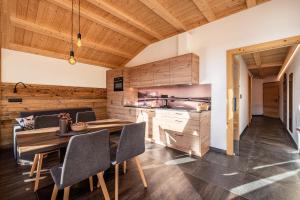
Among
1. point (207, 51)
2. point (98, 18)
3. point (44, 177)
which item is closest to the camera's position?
point (44, 177)

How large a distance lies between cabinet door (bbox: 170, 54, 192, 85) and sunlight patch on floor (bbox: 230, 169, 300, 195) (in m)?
2.03

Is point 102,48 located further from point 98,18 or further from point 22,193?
point 22,193

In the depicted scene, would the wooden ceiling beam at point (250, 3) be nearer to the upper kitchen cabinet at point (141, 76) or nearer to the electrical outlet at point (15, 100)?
the upper kitchen cabinet at point (141, 76)

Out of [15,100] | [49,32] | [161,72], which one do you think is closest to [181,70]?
[161,72]

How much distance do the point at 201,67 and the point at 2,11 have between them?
3.97m

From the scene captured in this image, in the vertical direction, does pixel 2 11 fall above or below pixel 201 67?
above

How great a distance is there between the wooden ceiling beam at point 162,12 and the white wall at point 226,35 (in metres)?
0.39

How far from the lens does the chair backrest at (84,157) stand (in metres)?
1.23

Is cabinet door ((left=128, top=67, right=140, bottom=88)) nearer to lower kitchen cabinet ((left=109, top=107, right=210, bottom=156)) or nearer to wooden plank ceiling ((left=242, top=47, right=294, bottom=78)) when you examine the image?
lower kitchen cabinet ((left=109, top=107, right=210, bottom=156))

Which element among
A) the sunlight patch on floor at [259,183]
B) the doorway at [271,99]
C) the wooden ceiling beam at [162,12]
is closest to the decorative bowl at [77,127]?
the sunlight patch on floor at [259,183]

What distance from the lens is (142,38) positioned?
4223mm

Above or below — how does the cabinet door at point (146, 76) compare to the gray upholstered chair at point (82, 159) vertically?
above

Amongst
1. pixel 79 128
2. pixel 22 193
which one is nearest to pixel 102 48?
pixel 79 128

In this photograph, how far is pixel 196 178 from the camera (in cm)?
216
